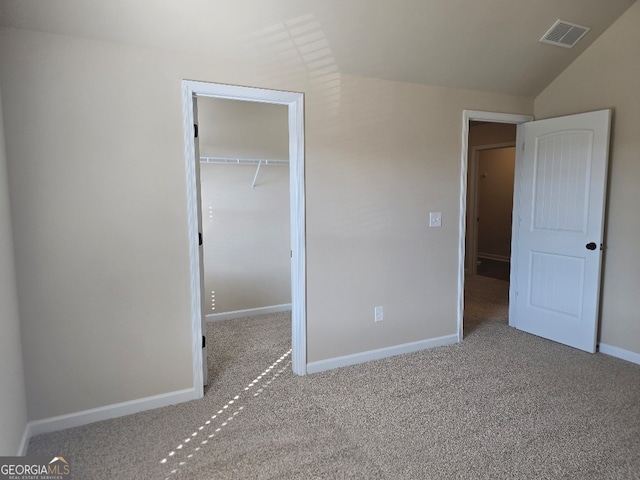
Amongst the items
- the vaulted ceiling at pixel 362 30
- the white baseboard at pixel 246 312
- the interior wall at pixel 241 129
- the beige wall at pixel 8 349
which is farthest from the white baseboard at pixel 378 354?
the interior wall at pixel 241 129

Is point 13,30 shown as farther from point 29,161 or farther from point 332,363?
point 332,363

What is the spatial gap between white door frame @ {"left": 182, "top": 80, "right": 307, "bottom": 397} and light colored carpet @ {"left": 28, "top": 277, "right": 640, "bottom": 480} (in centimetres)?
28

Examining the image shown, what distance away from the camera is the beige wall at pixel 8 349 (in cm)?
185

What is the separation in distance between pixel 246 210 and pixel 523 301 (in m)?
3.04

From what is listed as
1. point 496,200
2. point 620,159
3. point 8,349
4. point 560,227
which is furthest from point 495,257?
point 8,349

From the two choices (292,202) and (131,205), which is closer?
(131,205)

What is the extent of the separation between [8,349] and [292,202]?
6.06 ft

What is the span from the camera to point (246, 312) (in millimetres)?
4562

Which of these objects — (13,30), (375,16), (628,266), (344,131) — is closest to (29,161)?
(13,30)

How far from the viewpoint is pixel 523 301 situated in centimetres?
406

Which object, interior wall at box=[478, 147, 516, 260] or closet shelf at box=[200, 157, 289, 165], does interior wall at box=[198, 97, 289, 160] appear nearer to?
closet shelf at box=[200, 157, 289, 165]

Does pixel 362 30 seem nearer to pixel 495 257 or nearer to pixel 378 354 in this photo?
pixel 378 354

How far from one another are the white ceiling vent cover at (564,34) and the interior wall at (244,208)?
2.60 m

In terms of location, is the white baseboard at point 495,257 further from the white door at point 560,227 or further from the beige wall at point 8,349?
the beige wall at point 8,349
